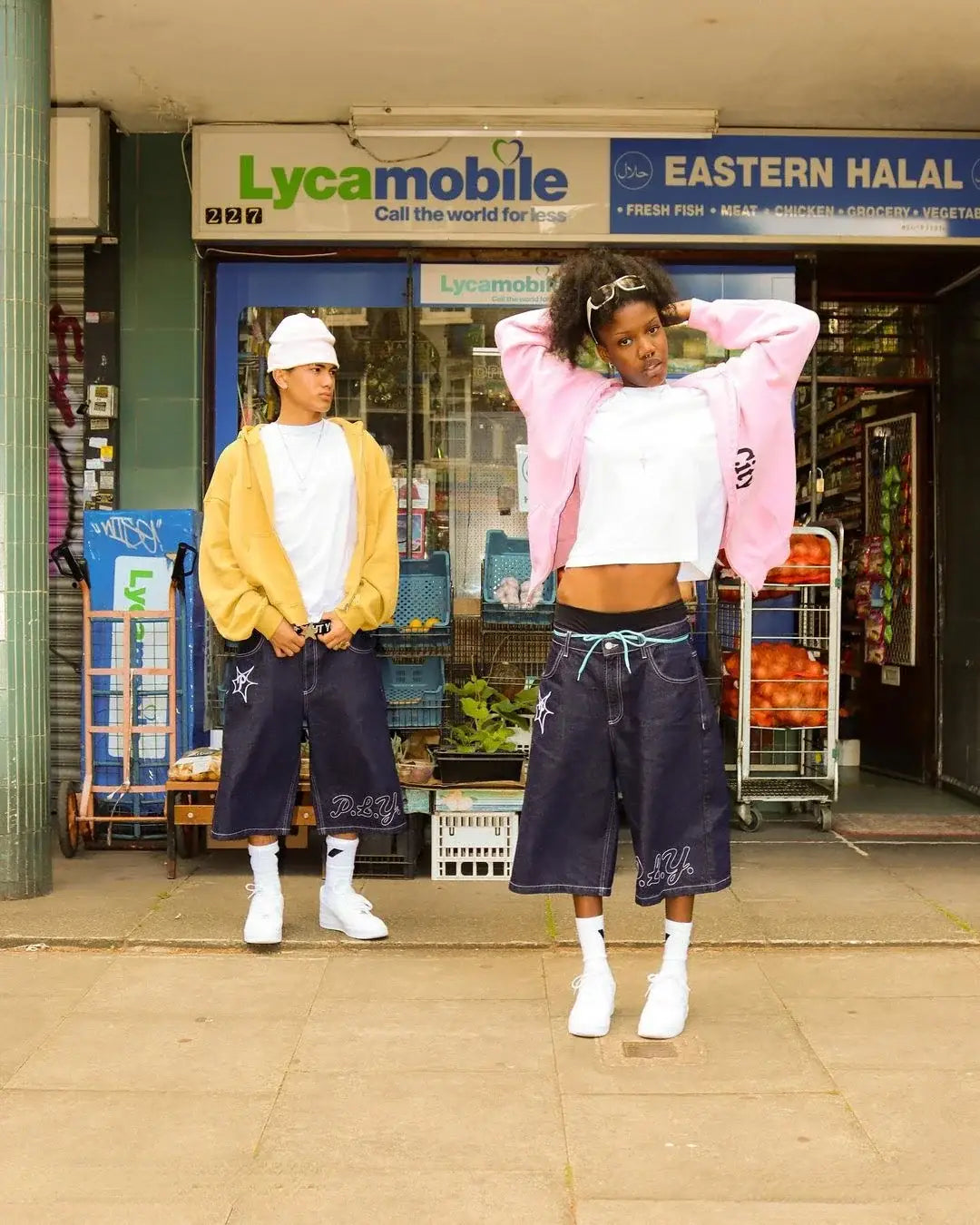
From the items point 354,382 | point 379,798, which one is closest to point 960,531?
point 354,382

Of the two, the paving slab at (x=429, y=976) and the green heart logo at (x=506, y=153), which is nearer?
the paving slab at (x=429, y=976)

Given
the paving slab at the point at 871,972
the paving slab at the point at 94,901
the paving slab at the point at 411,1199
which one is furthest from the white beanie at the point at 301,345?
the paving slab at the point at 411,1199

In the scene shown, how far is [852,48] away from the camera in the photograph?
20.0 feet

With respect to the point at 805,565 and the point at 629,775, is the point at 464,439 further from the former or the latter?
the point at 629,775

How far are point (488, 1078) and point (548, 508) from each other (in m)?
1.56

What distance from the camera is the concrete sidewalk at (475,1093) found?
2908 mm

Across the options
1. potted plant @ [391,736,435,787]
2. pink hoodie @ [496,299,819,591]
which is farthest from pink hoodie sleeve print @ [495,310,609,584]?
potted plant @ [391,736,435,787]

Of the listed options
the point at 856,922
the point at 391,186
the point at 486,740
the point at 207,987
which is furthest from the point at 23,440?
the point at 856,922

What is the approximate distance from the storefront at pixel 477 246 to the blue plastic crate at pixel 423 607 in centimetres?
29

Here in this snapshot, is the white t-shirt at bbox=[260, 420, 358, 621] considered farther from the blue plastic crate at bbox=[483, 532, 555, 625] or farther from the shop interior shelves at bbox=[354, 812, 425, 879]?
the blue plastic crate at bbox=[483, 532, 555, 625]

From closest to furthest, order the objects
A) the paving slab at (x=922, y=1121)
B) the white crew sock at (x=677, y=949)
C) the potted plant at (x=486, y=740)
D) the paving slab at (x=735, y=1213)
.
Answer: the paving slab at (x=735, y=1213) < the paving slab at (x=922, y=1121) < the white crew sock at (x=677, y=949) < the potted plant at (x=486, y=740)

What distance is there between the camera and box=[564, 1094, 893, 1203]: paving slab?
116 inches

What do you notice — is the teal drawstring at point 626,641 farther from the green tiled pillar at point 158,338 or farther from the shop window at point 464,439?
the green tiled pillar at point 158,338

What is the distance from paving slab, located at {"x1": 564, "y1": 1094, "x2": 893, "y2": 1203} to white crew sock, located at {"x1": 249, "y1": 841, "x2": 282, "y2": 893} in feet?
5.65
